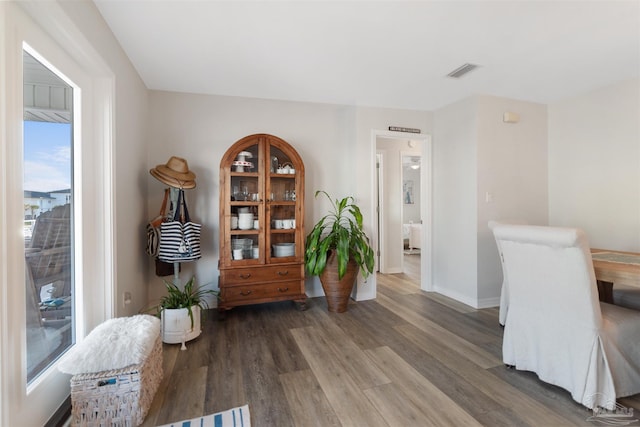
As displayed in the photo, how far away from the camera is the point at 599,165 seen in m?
3.04

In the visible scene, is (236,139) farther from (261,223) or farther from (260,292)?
(260,292)

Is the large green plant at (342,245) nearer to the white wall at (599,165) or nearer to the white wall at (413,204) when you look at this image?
the white wall at (599,165)

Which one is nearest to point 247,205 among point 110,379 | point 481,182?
point 110,379

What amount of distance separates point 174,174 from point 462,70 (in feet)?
8.90

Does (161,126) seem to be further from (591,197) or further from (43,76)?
(591,197)

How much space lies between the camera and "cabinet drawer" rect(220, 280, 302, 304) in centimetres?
282

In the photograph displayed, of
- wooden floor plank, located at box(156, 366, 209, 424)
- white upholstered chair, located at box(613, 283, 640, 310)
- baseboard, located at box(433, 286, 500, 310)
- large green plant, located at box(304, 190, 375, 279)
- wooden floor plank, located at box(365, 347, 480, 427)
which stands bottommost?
wooden floor plank, located at box(156, 366, 209, 424)

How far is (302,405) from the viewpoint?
1603 mm

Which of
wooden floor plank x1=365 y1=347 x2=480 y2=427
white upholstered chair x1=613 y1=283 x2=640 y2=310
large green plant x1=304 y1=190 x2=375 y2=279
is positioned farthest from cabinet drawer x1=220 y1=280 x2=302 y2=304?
white upholstered chair x1=613 y1=283 x2=640 y2=310

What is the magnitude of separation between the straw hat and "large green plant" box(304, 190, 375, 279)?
1341 millimetres

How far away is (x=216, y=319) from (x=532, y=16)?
3.45 meters

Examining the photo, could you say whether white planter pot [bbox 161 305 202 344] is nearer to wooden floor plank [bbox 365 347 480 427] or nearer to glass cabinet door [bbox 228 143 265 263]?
glass cabinet door [bbox 228 143 265 263]

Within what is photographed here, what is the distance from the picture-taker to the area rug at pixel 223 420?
1453mm

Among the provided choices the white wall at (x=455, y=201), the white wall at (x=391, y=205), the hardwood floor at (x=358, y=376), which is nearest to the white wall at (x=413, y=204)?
the white wall at (x=391, y=205)
